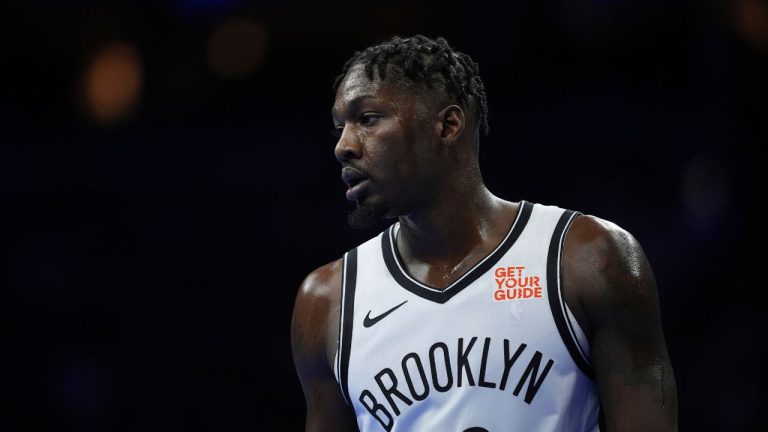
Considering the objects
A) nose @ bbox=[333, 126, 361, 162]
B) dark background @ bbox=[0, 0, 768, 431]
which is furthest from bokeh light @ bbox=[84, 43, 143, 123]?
nose @ bbox=[333, 126, 361, 162]

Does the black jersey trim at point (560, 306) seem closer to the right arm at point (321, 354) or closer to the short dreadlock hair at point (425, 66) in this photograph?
the short dreadlock hair at point (425, 66)

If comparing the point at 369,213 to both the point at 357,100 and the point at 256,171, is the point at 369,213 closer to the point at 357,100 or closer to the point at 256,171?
the point at 357,100

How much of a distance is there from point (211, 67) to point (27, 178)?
1607 mm

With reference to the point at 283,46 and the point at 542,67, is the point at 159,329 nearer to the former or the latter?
the point at 283,46

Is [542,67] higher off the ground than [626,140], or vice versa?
[542,67]

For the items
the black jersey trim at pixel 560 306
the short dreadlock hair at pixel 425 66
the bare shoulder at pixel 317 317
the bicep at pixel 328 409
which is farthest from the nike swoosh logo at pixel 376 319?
the short dreadlock hair at pixel 425 66

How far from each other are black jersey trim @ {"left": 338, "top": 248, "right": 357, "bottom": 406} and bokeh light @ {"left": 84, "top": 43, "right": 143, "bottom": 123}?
16.4ft

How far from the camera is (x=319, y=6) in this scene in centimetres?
805

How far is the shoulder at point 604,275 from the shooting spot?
8.86 ft

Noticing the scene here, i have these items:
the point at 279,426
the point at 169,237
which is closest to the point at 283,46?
the point at 169,237

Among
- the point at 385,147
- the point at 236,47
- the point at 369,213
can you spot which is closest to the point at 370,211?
the point at 369,213

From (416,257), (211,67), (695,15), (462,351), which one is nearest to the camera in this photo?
(462,351)

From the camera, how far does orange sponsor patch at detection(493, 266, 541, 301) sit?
111 inches

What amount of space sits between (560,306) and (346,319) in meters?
0.64
